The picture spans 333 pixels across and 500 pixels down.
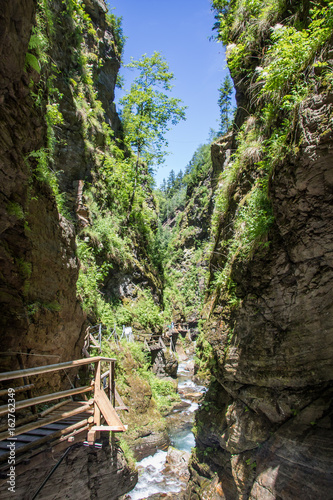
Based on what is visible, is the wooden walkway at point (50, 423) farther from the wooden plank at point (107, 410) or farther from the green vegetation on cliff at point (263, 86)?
the green vegetation on cliff at point (263, 86)

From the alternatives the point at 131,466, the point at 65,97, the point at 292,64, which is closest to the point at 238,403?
the point at 131,466

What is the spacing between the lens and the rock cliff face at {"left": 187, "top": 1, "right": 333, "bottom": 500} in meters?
4.52

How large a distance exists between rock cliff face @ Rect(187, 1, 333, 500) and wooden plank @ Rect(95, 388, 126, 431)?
141 inches

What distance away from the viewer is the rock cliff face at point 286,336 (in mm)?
4516

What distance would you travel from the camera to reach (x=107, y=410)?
436 cm

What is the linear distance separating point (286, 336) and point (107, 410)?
4047mm

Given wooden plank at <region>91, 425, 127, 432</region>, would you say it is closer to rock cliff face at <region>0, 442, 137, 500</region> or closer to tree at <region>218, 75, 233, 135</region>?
rock cliff face at <region>0, 442, 137, 500</region>

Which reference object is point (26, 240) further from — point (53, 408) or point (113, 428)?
point (113, 428)

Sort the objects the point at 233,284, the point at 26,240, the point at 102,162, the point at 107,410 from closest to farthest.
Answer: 1. the point at 107,410
2. the point at 26,240
3. the point at 233,284
4. the point at 102,162

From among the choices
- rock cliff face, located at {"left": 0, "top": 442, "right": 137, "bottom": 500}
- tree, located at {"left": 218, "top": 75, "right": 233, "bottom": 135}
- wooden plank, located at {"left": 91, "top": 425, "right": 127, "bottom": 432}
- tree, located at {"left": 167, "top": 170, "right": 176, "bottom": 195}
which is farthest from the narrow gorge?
tree, located at {"left": 167, "top": 170, "right": 176, "bottom": 195}

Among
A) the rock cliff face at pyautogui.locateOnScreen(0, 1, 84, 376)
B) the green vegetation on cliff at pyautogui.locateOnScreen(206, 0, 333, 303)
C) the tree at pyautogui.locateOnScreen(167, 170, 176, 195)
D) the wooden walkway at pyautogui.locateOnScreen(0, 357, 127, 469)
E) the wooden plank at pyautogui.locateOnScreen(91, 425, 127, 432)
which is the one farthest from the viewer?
the tree at pyautogui.locateOnScreen(167, 170, 176, 195)

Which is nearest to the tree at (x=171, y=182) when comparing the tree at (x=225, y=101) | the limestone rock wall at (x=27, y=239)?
the tree at (x=225, y=101)

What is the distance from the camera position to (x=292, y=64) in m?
4.98

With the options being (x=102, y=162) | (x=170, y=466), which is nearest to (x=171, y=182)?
(x=102, y=162)
